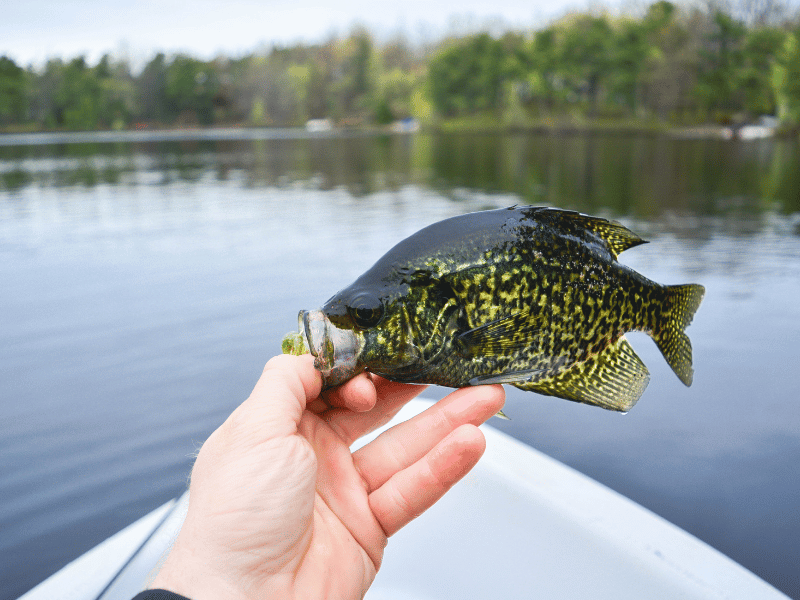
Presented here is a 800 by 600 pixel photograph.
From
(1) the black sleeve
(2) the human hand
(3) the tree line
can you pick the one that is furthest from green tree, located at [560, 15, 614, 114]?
(1) the black sleeve

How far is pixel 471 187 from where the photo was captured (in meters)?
29.0

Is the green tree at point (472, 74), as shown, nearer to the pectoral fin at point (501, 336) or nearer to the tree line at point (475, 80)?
the tree line at point (475, 80)

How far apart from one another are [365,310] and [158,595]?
3.50 feet

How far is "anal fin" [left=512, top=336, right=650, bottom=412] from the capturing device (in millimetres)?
2455

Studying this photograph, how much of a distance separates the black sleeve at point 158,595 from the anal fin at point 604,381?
1.33 m

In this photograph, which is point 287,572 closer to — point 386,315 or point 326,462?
point 326,462

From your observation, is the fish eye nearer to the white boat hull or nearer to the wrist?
the wrist

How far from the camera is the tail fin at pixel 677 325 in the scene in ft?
8.39

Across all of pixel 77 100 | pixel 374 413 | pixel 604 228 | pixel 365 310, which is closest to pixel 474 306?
pixel 365 310

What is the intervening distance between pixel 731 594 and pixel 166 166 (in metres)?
45.8

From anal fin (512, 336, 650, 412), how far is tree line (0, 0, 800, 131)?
72.2m

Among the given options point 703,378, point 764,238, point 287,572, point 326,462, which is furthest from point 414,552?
point 764,238

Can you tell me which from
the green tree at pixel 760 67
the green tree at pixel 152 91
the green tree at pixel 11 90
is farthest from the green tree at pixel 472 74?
the green tree at pixel 11 90

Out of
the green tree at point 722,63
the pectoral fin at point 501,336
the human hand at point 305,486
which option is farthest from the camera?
the green tree at point 722,63
